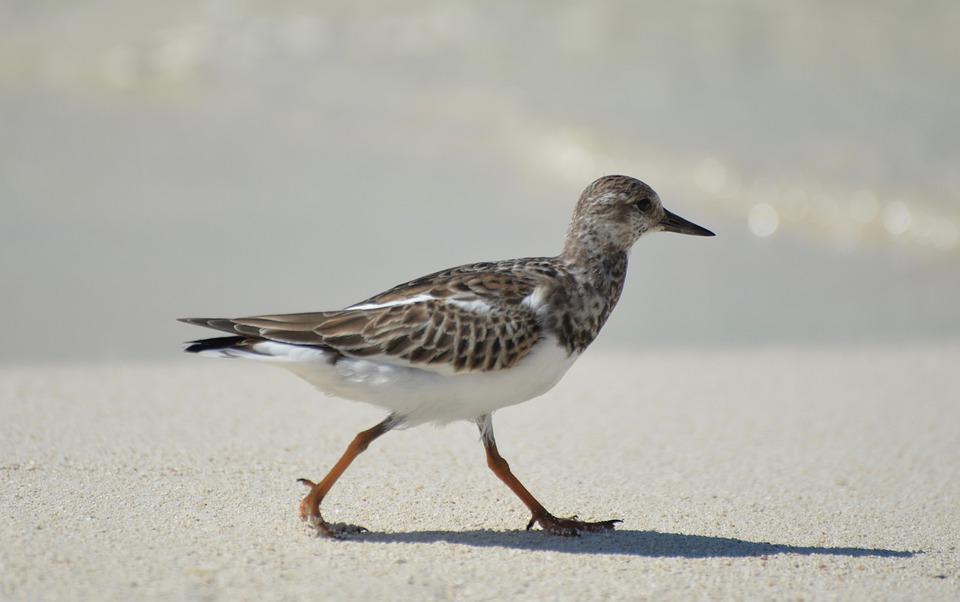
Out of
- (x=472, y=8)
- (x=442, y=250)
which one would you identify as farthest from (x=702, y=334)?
(x=472, y=8)

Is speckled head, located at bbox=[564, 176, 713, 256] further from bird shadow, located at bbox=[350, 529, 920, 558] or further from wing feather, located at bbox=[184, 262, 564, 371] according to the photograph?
bird shadow, located at bbox=[350, 529, 920, 558]

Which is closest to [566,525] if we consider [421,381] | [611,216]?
[421,381]

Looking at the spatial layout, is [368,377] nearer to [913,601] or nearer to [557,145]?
[913,601]

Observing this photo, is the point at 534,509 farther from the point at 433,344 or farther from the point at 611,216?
the point at 611,216

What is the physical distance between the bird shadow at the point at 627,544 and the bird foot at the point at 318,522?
7cm

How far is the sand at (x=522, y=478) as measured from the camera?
14.5ft

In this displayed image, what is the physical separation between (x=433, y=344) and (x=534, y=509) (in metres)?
0.90

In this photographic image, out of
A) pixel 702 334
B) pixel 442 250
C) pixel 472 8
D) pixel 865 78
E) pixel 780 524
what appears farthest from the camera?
pixel 472 8

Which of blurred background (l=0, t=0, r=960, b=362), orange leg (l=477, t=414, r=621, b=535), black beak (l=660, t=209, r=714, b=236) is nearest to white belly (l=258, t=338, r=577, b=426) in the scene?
orange leg (l=477, t=414, r=621, b=535)

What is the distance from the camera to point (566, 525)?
505 cm

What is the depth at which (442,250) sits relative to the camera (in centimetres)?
995

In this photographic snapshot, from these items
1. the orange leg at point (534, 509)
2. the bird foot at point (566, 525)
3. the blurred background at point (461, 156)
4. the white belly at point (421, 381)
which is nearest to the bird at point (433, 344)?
the white belly at point (421, 381)

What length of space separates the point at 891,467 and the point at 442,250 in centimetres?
460

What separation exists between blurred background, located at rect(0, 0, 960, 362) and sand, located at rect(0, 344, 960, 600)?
3.47ft
